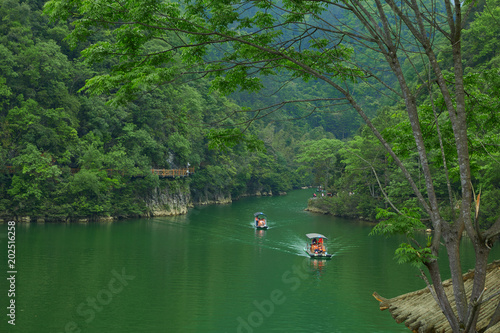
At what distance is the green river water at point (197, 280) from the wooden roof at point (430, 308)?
783 cm

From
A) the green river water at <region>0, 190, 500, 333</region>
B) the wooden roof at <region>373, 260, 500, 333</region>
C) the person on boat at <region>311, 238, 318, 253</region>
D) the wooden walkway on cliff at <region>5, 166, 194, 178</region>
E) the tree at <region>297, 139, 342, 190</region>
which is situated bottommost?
the green river water at <region>0, 190, 500, 333</region>

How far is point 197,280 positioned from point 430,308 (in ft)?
Answer: 48.2

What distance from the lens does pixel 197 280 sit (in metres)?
20.6

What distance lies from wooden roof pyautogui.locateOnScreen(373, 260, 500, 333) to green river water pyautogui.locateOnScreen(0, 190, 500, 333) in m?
7.83

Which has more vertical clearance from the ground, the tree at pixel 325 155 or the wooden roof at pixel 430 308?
the tree at pixel 325 155

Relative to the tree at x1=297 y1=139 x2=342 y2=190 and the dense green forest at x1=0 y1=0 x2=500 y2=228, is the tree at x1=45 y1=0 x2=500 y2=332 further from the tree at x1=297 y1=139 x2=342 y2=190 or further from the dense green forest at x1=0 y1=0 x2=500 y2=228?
the tree at x1=297 y1=139 x2=342 y2=190

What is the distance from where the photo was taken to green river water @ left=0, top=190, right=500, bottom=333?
50.2ft

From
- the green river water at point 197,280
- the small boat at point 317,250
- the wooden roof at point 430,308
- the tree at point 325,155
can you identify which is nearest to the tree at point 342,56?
the wooden roof at point 430,308

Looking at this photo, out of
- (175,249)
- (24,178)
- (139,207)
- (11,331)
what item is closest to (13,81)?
(24,178)

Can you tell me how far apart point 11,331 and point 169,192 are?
99.6 feet

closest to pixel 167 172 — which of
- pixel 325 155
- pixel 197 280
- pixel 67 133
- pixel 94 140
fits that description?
pixel 94 140

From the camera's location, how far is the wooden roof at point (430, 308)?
6.41 metres

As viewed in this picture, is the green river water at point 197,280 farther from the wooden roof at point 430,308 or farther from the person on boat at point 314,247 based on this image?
the wooden roof at point 430,308

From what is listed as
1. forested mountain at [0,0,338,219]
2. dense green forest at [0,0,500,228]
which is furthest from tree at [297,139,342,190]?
forested mountain at [0,0,338,219]
